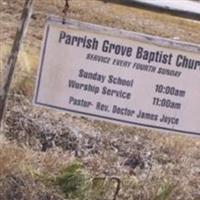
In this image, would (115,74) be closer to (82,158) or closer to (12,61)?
(12,61)

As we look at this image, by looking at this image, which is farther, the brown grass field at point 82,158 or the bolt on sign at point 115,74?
the brown grass field at point 82,158

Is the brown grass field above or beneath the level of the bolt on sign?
beneath

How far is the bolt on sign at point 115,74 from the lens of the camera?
5.51 meters

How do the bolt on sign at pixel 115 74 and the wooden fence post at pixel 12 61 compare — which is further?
the wooden fence post at pixel 12 61

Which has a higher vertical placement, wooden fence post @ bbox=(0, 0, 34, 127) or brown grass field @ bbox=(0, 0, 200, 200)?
wooden fence post @ bbox=(0, 0, 34, 127)

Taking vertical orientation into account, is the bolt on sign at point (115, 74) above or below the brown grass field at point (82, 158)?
above

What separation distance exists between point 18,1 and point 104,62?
27.7 feet

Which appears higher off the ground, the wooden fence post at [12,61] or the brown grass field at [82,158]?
the wooden fence post at [12,61]

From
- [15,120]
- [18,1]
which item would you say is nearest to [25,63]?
[15,120]

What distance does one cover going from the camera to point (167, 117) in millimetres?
5719

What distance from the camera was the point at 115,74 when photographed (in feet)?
18.3

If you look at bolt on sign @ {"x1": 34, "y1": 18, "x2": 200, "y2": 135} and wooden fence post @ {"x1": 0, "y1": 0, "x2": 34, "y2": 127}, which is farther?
wooden fence post @ {"x1": 0, "y1": 0, "x2": 34, "y2": 127}

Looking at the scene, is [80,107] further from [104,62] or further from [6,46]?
[6,46]

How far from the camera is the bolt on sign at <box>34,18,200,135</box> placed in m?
5.51
